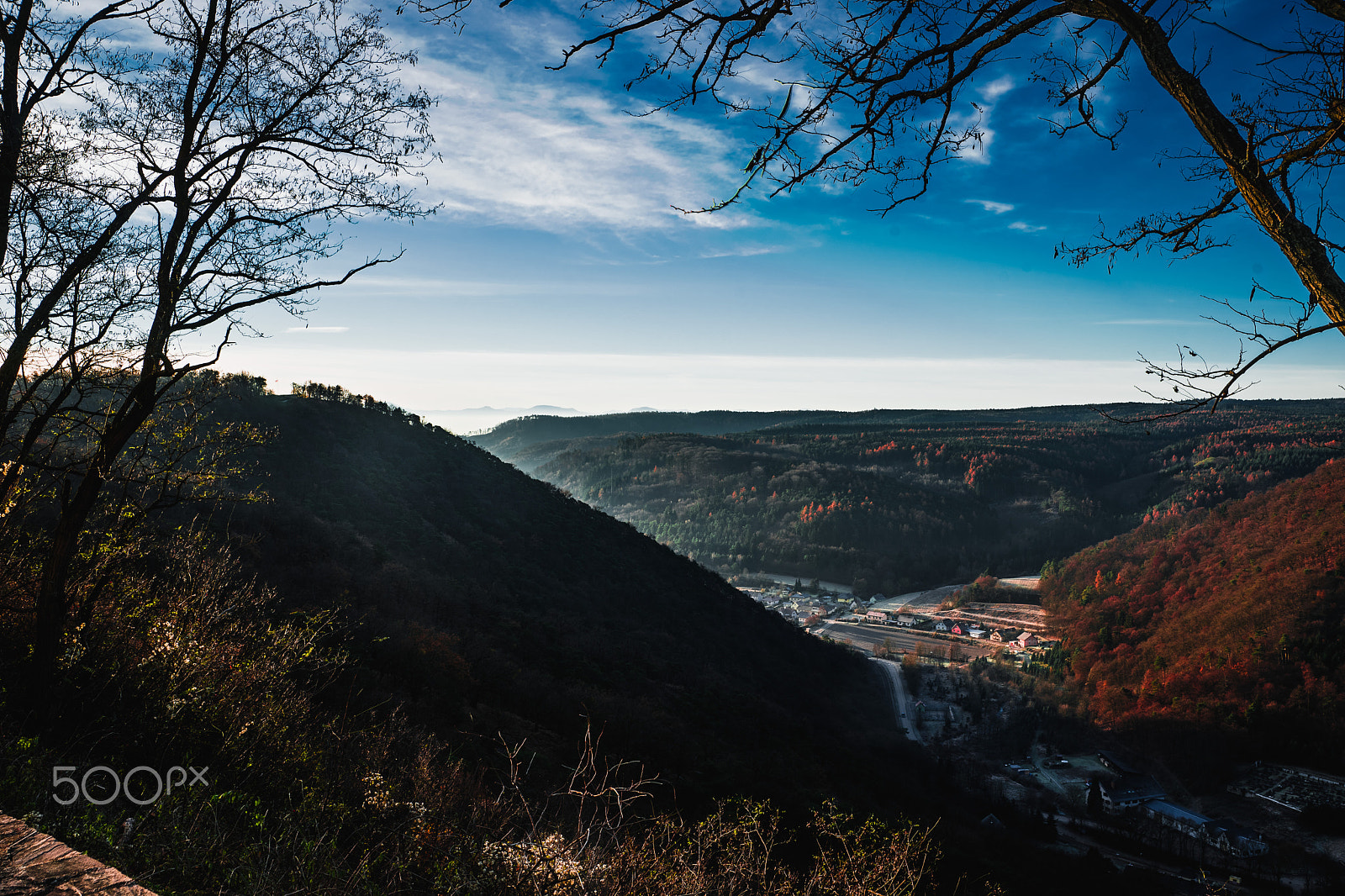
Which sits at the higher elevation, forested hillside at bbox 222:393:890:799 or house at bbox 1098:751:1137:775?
forested hillside at bbox 222:393:890:799

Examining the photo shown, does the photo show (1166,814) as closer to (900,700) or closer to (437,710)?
(900,700)

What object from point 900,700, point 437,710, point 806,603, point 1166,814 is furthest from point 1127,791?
point 806,603

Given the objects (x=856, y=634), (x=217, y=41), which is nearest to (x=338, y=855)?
(x=217, y=41)

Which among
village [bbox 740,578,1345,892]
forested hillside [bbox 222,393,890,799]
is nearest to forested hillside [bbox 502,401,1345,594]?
village [bbox 740,578,1345,892]

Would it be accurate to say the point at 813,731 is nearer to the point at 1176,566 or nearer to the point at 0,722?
the point at 0,722

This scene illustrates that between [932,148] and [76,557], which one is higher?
[932,148]

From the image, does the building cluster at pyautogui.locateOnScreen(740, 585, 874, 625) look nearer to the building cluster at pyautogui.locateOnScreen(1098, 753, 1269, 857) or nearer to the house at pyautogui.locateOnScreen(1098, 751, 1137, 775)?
the house at pyautogui.locateOnScreen(1098, 751, 1137, 775)
